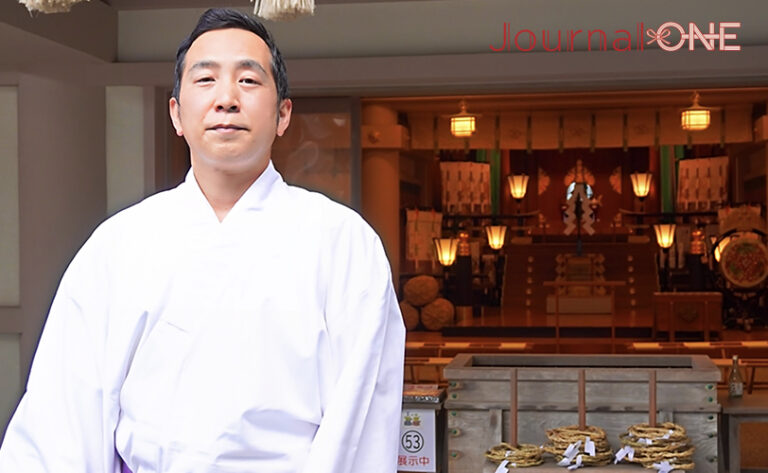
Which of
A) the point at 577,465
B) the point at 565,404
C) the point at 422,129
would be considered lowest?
the point at 577,465

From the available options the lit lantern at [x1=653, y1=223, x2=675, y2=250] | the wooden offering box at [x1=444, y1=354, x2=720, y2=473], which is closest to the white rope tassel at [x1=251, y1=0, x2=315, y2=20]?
the wooden offering box at [x1=444, y1=354, x2=720, y2=473]

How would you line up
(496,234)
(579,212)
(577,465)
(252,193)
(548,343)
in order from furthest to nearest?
1. (579,212)
2. (496,234)
3. (548,343)
4. (577,465)
5. (252,193)

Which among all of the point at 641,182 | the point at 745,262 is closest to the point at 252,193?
the point at 745,262

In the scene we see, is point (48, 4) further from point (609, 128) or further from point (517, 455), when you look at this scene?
point (609, 128)

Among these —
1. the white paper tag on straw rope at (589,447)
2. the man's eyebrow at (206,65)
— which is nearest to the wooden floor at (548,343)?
the white paper tag on straw rope at (589,447)

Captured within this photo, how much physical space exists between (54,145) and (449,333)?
7.14 metres

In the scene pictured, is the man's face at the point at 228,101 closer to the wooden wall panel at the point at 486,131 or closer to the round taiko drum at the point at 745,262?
the wooden wall panel at the point at 486,131

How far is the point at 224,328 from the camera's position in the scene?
1.87 metres

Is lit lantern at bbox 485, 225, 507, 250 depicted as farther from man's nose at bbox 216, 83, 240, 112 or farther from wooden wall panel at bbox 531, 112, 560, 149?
man's nose at bbox 216, 83, 240, 112

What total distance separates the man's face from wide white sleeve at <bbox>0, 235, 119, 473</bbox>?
309mm

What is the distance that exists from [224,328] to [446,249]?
11357 mm

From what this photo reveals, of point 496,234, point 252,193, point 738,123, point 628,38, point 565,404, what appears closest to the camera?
point 252,193

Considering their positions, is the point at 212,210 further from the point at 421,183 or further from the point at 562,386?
the point at 421,183

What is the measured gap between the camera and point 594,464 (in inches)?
176
